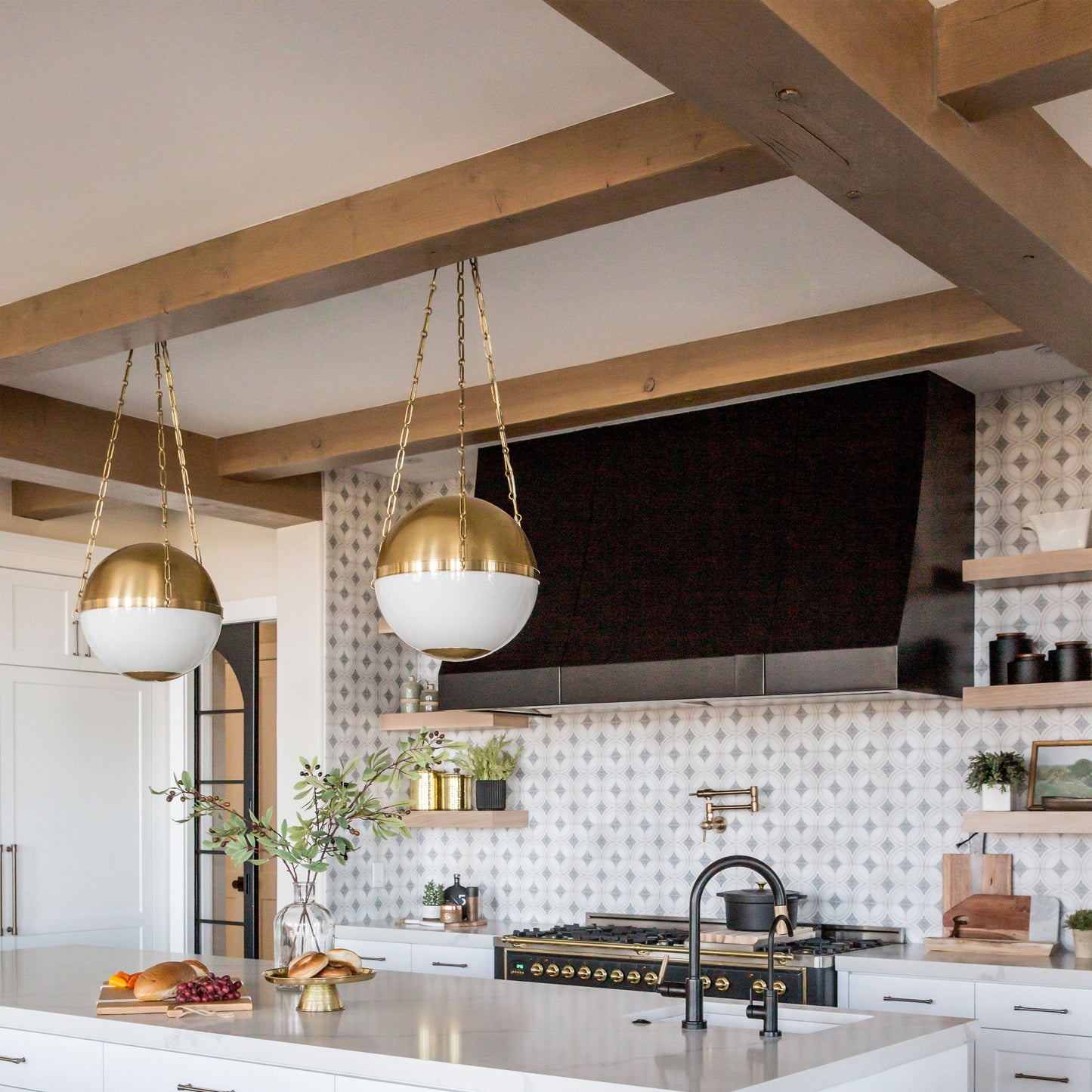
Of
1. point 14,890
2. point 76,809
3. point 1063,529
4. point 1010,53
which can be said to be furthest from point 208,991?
point 76,809

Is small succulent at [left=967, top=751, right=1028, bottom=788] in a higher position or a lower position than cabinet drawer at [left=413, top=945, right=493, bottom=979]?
higher

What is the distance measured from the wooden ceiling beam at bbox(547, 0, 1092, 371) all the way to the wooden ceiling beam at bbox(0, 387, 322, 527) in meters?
3.45

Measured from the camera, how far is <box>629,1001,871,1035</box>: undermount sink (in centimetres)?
314

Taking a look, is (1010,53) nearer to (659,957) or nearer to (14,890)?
(659,957)

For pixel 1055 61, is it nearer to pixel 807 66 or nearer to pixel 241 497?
pixel 807 66

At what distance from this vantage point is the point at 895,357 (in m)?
4.25

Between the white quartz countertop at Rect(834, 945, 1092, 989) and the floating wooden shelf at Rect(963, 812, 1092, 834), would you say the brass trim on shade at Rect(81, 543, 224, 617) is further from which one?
the floating wooden shelf at Rect(963, 812, 1092, 834)

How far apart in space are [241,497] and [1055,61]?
4253 millimetres

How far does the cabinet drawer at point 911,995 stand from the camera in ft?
14.2

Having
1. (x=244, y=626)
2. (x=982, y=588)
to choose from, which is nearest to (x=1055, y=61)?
(x=982, y=588)

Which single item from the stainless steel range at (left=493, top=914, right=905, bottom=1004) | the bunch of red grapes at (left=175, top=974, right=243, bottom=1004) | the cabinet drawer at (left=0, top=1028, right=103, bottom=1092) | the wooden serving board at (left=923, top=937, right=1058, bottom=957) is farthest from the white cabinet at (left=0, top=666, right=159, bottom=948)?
the wooden serving board at (left=923, top=937, right=1058, bottom=957)

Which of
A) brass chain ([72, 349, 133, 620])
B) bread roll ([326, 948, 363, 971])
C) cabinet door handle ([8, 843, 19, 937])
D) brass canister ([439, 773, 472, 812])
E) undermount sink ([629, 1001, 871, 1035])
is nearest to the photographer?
undermount sink ([629, 1001, 871, 1035])

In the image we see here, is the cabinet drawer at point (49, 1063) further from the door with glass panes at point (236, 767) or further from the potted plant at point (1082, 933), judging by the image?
the door with glass panes at point (236, 767)

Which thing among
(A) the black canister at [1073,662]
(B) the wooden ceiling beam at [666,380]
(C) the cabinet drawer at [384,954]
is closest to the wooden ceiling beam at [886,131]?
(B) the wooden ceiling beam at [666,380]
